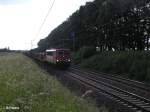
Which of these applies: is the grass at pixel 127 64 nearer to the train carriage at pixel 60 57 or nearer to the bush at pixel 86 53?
the train carriage at pixel 60 57

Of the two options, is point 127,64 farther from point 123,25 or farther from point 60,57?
point 123,25

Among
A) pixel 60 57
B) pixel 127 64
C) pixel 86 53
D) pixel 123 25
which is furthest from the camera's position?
pixel 86 53

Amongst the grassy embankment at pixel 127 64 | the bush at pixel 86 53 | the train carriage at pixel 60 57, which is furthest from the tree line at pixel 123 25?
the train carriage at pixel 60 57

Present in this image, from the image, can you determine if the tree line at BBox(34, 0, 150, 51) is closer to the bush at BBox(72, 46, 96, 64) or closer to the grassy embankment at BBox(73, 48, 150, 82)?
the bush at BBox(72, 46, 96, 64)

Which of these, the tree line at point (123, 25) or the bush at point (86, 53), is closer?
the tree line at point (123, 25)

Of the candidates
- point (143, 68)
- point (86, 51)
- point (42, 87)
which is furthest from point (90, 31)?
point (42, 87)

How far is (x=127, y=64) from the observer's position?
40219mm

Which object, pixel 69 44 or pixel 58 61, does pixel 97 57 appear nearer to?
pixel 58 61

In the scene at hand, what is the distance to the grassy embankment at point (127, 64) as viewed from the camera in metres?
33.7

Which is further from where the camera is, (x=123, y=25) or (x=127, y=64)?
(x=123, y=25)

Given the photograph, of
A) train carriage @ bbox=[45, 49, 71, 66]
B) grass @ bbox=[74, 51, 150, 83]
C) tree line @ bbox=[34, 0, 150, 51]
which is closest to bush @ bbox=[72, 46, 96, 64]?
tree line @ bbox=[34, 0, 150, 51]

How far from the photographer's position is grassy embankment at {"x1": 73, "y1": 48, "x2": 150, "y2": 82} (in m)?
33.7

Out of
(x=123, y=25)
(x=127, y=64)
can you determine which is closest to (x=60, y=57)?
(x=127, y=64)

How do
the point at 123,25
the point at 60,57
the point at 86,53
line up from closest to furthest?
the point at 60,57 → the point at 123,25 → the point at 86,53
